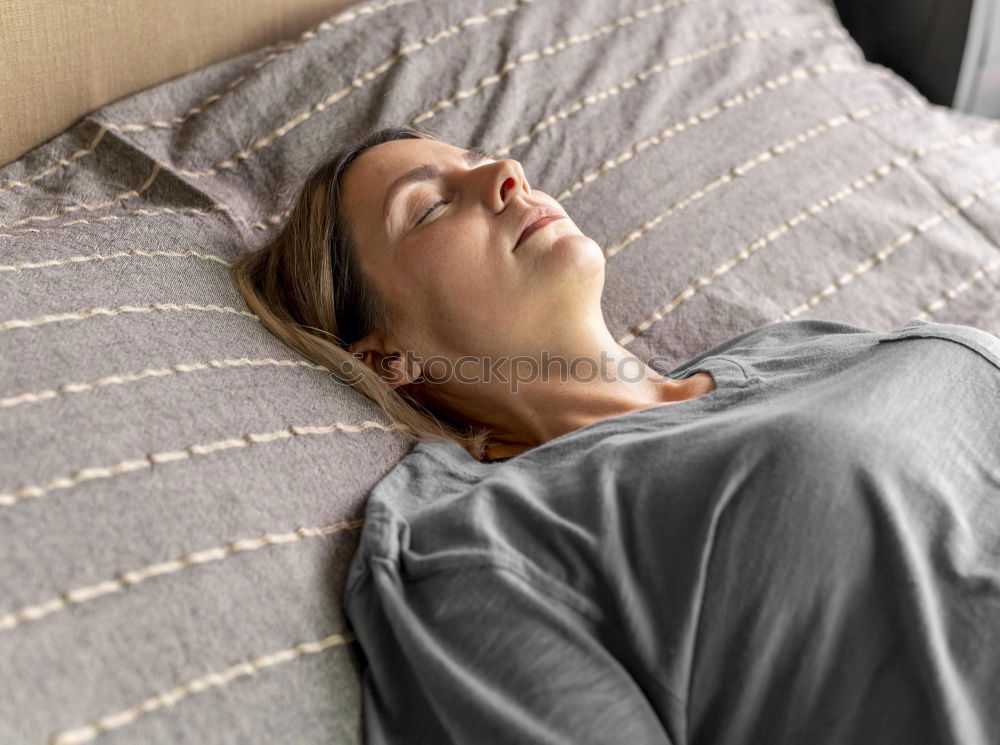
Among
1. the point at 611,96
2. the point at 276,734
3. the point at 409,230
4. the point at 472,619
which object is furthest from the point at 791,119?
the point at 276,734

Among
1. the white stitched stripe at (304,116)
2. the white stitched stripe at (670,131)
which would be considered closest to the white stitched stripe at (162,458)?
the white stitched stripe at (304,116)

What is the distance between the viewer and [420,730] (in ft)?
2.88

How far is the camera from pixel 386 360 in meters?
1.27

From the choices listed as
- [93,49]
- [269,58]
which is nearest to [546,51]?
[269,58]

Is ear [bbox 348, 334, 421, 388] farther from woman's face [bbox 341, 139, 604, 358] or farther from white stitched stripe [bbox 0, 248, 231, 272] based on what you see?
white stitched stripe [bbox 0, 248, 231, 272]

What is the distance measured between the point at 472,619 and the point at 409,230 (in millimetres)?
520

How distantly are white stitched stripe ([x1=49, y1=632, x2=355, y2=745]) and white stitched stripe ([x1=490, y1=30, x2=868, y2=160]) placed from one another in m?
0.77

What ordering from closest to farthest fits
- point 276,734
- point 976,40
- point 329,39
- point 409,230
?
point 276,734, point 409,230, point 329,39, point 976,40

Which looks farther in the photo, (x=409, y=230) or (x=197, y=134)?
(x=197, y=134)

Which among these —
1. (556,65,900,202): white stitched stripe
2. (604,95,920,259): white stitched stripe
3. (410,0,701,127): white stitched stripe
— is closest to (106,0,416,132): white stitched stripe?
(410,0,701,127): white stitched stripe

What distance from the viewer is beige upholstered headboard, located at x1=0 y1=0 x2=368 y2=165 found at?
1.32 m

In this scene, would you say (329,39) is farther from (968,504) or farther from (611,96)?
(968,504)

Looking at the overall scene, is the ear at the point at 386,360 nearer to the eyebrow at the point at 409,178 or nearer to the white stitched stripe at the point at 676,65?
the eyebrow at the point at 409,178

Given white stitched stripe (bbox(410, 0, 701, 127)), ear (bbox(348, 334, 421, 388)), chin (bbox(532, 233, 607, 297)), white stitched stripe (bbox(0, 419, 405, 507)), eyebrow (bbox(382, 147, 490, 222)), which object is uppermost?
white stitched stripe (bbox(410, 0, 701, 127))
